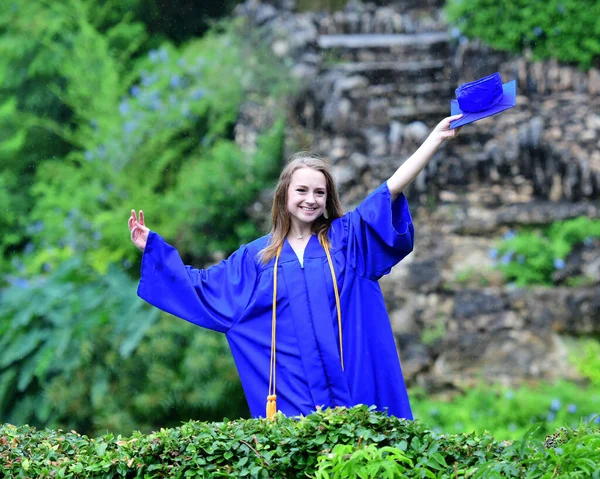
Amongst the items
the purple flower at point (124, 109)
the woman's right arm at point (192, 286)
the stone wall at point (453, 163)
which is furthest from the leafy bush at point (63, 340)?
the woman's right arm at point (192, 286)

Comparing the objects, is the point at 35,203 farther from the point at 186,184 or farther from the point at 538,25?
the point at 538,25

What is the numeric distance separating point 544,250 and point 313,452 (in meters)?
4.66

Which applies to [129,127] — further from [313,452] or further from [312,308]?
[313,452]

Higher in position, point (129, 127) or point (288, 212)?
point (129, 127)

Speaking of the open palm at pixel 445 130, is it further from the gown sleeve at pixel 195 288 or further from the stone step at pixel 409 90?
the stone step at pixel 409 90

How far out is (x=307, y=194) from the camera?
132 inches

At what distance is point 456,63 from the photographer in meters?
7.87

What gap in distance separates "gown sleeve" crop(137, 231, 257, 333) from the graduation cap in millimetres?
954

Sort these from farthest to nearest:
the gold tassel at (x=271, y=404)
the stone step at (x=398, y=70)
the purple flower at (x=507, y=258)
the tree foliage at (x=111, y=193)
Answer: the stone step at (x=398, y=70) → the purple flower at (x=507, y=258) → the tree foliage at (x=111, y=193) → the gold tassel at (x=271, y=404)

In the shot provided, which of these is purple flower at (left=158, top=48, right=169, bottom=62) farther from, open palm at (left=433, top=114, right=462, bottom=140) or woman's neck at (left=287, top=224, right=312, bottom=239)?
open palm at (left=433, top=114, right=462, bottom=140)

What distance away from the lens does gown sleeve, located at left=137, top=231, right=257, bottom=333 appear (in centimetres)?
338

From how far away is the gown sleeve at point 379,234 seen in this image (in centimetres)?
326

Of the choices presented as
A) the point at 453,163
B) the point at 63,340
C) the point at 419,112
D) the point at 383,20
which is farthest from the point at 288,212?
the point at 383,20

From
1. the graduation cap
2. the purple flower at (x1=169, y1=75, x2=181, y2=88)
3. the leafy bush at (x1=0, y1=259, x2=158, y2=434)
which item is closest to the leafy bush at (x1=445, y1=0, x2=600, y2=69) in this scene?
the purple flower at (x1=169, y1=75, x2=181, y2=88)
